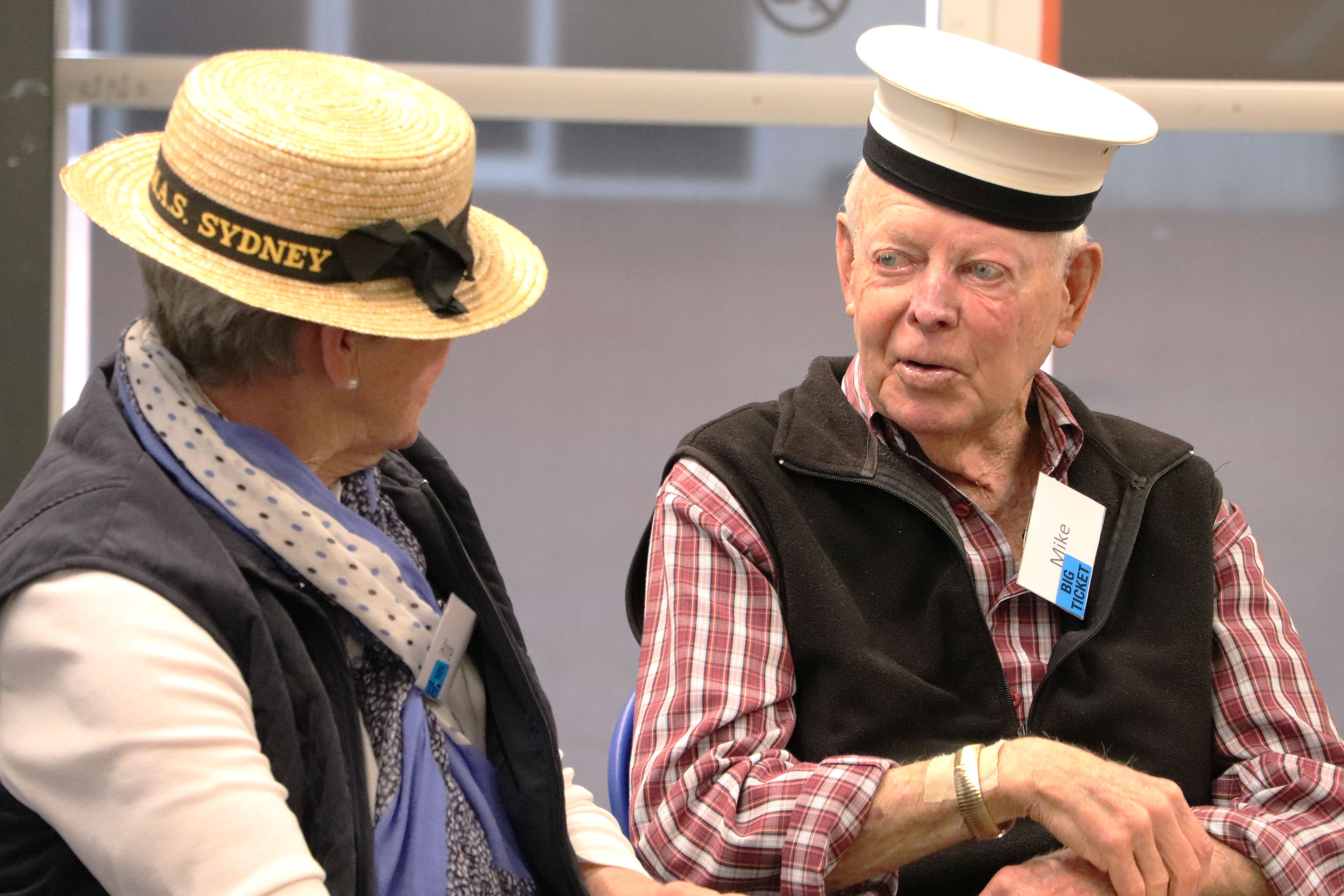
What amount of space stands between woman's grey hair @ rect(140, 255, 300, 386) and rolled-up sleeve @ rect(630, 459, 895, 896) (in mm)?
639

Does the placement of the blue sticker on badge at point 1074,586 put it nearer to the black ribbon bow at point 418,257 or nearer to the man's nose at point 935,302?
the man's nose at point 935,302

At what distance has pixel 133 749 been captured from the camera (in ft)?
3.41

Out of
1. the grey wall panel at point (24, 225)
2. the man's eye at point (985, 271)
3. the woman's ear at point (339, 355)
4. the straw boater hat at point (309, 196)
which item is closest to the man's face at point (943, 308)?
the man's eye at point (985, 271)

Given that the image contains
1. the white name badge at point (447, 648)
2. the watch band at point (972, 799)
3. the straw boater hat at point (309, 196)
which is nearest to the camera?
the straw boater hat at point (309, 196)

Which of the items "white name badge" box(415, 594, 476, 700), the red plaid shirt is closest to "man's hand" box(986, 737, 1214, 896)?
the red plaid shirt


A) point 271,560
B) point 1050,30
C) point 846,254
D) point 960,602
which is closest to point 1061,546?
point 960,602

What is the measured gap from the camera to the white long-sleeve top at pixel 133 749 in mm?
1045

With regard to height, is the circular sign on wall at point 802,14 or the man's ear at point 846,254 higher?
the circular sign on wall at point 802,14

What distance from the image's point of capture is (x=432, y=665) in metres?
1.44

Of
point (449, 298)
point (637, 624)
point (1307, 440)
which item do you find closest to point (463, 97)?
point (637, 624)

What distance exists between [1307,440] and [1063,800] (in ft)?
6.78

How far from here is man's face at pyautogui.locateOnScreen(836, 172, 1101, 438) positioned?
1.82 m

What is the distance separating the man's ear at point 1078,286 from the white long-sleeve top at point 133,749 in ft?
4.42

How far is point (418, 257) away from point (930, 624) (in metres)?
0.87
